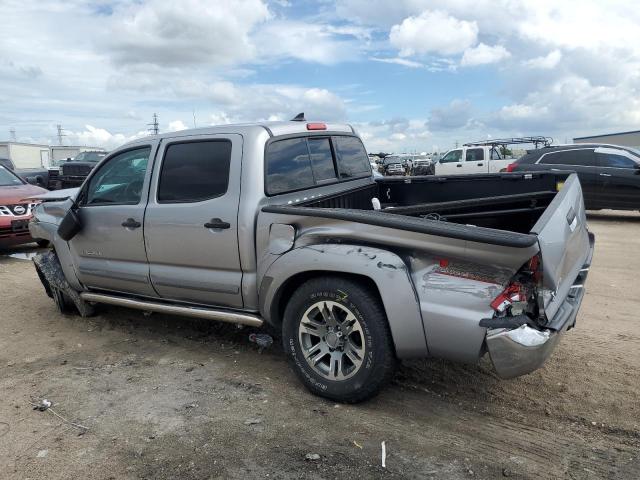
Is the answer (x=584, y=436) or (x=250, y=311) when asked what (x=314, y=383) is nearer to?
(x=250, y=311)

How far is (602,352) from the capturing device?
4.11m

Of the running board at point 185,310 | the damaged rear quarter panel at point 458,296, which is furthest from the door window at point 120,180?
the damaged rear quarter panel at point 458,296

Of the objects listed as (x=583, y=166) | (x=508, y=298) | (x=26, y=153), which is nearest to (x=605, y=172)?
(x=583, y=166)

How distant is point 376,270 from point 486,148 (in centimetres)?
1911

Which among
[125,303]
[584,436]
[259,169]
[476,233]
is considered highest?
[259,169]

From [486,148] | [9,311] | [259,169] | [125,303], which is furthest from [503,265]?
[486,148]

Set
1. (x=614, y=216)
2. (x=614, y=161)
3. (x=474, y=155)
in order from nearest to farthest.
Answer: (x=614, y=161)
(x=614, y=216)
(x=474, y=155)

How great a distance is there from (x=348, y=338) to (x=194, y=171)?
1.83 m

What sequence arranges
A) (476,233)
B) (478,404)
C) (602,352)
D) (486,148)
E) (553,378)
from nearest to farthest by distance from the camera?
(476,233) < (478,404) < (553,378) < (602,352) < (486,148)

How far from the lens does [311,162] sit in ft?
14.4

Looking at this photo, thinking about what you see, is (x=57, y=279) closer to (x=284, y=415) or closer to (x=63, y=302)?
(x=63, y=302)

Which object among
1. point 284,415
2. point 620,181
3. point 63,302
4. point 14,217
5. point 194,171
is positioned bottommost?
point 284,415

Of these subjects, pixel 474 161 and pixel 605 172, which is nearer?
pixel 605 172

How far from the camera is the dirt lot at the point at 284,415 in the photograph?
9.29ft
